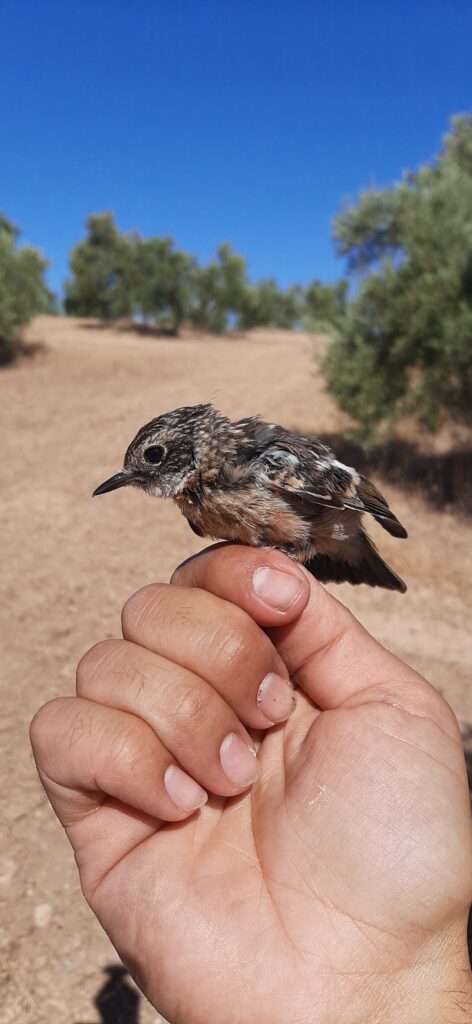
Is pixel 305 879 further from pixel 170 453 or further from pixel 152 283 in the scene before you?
pixel 152 283

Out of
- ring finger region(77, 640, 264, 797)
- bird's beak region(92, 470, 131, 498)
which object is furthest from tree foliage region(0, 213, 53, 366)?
ring finger region(77, 640, 264, 797)

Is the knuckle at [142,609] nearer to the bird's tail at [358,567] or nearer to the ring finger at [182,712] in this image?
the ring finger at [182,712]

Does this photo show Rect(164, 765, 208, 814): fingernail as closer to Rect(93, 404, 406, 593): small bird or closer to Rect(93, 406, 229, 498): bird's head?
Rect(93, 404, 406, 593): small bird

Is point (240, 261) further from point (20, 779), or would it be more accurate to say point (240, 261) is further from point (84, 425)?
point (20, 779)

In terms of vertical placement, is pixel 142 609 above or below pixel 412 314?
below

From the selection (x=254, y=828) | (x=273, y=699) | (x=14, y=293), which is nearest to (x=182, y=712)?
(x=273, y=699)

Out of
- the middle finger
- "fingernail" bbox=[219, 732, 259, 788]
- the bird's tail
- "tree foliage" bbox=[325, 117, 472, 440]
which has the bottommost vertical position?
"fingernail" bbox=[219, 732, 259, 788]
